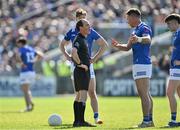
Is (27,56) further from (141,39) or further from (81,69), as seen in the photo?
(141,39)

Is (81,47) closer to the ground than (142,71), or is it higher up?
higher up

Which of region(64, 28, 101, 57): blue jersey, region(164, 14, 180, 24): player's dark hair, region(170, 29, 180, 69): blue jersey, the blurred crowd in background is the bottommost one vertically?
region(170, 29, 180, 69): blue jersey

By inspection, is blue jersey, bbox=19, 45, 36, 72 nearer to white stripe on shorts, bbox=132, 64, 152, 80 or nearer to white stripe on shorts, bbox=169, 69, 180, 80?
white stripe on shorts, bbox=132, 64, 152, 80

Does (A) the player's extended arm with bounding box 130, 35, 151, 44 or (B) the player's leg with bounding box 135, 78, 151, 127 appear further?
(B) the player's leg with bounding box 135, 78, 151, 127

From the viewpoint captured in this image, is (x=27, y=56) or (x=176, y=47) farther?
(x=27, y=56)

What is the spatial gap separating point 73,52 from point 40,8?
106 feet

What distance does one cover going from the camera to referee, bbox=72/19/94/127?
15492 mm

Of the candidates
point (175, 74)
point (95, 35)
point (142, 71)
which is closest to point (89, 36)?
point (95, 35)

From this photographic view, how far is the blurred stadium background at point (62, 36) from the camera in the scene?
3719cm

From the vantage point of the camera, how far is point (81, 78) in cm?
1550

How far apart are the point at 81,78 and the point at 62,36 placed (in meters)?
26.6

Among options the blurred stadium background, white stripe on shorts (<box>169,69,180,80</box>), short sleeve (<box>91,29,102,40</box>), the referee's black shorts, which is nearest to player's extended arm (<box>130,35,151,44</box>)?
white stripe on shorts (<box>169,69,180,80</box>)

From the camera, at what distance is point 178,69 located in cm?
1546

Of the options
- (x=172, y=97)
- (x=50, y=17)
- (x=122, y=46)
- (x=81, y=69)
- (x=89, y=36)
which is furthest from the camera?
(x=50, y=17)
